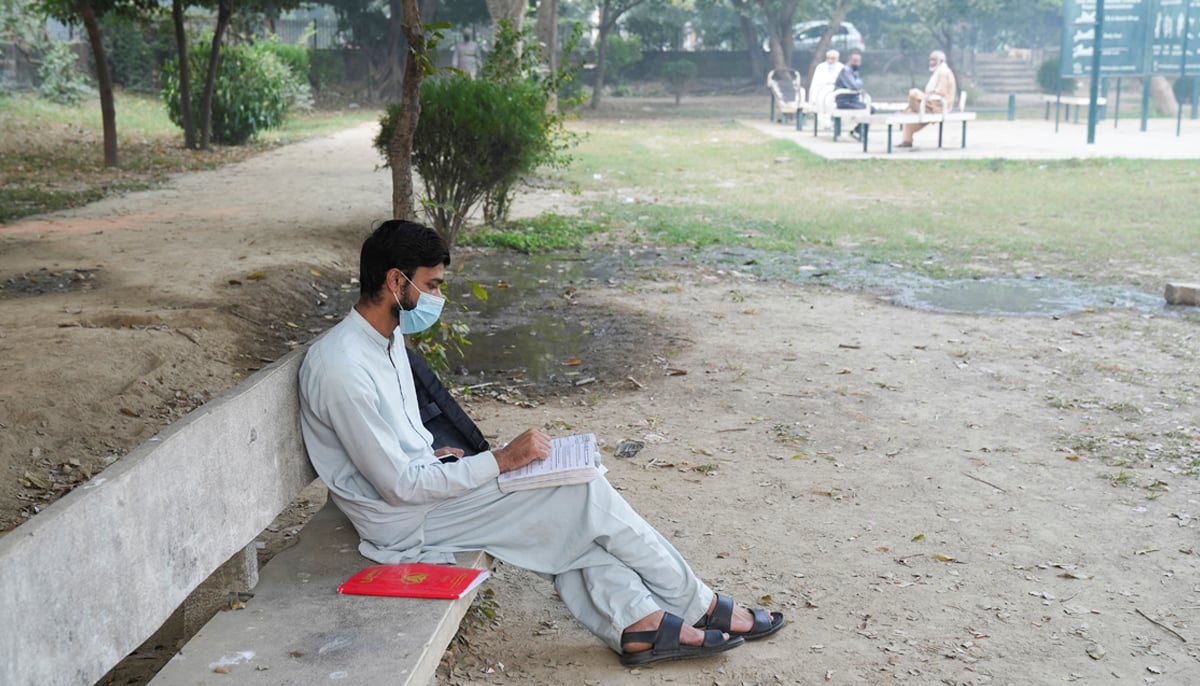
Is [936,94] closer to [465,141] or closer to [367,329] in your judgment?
[465,141]

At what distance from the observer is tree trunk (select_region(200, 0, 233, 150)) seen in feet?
60.2

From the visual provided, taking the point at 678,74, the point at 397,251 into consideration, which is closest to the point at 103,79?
the point at 397,251

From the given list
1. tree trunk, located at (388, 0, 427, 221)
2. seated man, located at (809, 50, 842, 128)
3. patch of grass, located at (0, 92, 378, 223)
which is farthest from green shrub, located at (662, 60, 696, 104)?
tree trunk, located at (388, 0, 427, 221)

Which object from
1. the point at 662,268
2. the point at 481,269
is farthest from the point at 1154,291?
the point at 481,269

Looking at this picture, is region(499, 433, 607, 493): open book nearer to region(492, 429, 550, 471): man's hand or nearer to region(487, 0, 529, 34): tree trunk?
region(492, 429, 550, 471): man's hand

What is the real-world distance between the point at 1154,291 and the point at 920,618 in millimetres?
6103

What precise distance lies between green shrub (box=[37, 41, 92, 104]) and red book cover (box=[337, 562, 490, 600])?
25341 mm

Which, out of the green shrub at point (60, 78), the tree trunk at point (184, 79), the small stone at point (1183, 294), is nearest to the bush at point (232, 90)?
the tree trunk at point (184, 79)

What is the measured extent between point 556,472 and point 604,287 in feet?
19.8

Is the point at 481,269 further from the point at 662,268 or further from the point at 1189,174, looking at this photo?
the point at 1189,174

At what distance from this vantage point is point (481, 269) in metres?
10.1

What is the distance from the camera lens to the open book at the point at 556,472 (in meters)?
3.46

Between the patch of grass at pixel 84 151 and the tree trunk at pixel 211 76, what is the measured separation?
31 cm

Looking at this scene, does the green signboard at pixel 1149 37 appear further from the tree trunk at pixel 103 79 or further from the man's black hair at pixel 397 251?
the man's black hair at pixel 397 251
